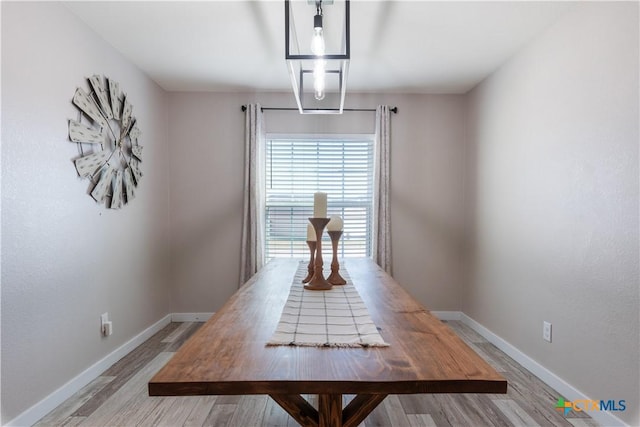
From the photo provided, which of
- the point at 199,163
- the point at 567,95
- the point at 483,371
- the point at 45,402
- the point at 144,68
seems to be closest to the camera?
the point at 483,371

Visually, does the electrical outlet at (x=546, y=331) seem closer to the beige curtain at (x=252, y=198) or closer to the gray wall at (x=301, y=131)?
the gray wall at (x=301, y=131)

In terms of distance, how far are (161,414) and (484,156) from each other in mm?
3082

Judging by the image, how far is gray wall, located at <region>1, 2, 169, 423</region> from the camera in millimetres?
1764

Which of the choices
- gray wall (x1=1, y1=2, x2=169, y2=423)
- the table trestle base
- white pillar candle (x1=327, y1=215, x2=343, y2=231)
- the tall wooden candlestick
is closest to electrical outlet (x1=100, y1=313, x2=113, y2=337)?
gray wall (x1=1, y1=2, x2=169, y2=423)

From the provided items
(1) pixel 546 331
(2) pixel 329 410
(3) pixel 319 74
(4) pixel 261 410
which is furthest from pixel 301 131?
(2) pixel 329 410

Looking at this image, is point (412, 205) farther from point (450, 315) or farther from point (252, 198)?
point (252, 198)

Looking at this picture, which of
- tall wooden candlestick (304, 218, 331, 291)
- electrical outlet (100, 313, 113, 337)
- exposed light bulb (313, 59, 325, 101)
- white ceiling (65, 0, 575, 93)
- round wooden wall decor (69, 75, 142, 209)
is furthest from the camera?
electrical outlet (100, 313, 113, 337)

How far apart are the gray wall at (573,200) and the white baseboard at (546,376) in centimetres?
4

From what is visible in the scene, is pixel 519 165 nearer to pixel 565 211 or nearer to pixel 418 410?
pixel 565 211

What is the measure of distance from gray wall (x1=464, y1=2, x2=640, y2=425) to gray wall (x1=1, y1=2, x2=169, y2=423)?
2929 mm

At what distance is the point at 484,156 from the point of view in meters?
3.26

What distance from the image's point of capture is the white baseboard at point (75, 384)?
6.07 ft

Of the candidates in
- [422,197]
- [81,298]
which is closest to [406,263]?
[422,197]

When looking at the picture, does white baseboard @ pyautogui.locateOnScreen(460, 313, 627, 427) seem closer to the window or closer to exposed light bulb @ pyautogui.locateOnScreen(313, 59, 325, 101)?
the window
